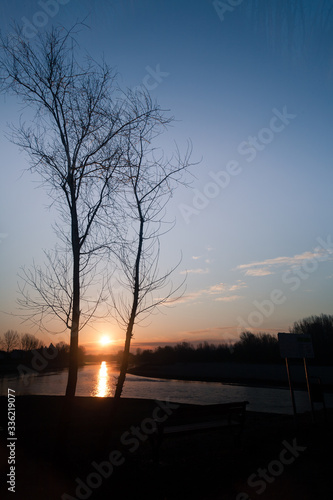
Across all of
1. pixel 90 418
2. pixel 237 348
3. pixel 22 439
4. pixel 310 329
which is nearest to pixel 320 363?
pixel 310 329

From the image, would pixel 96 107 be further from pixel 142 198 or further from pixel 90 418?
pixel 90 418

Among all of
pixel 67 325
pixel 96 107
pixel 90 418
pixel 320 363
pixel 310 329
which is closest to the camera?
pixel 67 325

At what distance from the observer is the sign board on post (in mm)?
9070

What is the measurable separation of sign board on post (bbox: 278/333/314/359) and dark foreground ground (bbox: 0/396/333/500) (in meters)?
2.00

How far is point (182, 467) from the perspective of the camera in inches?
210

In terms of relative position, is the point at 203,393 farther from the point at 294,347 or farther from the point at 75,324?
the point at 75,324

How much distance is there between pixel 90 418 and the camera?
36.3 ft

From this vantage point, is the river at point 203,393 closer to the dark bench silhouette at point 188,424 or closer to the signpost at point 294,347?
the signpost at point 294,347

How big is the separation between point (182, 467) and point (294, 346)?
5.43m

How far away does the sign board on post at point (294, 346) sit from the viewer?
29.8ft

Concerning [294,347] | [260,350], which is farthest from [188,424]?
[260,350]

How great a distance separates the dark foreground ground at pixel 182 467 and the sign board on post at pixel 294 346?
2.00 meters

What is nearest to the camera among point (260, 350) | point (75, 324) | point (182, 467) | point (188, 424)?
point (182, 467)

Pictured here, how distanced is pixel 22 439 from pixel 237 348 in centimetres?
7817
